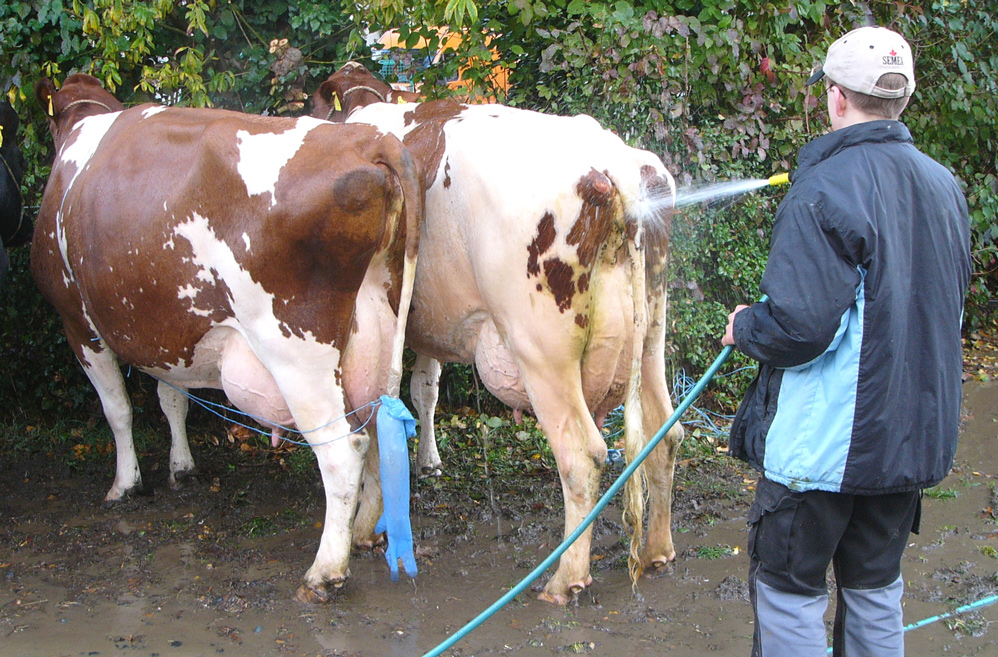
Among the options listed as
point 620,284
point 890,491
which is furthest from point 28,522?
point 890,491

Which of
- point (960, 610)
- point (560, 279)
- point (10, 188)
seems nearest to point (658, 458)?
point (560, 279)

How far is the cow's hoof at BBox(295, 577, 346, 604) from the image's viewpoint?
3.71 m

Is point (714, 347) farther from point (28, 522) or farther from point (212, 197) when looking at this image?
point (28, 522)

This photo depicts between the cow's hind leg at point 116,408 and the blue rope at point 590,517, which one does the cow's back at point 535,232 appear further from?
the cow's hind leg at point 116,408

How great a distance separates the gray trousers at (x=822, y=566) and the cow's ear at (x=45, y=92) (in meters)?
4.34

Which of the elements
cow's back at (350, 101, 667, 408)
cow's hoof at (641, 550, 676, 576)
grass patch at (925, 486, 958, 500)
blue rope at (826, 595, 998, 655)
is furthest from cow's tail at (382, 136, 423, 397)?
grass patch at (925, 486, 958, 500)

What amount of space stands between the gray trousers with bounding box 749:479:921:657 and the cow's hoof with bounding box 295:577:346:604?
1.78 metres

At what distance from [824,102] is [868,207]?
13.9 ft

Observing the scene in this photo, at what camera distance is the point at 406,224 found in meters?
3.56

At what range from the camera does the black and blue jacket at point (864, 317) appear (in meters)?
2.34

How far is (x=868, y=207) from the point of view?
236 cm

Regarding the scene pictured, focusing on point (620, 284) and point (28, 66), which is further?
point (28, 66)

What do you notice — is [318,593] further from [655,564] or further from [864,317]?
[864,317]

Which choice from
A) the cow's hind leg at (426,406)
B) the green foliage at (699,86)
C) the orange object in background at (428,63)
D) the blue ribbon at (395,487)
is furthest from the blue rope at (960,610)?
the orange object in background at (428,63)
